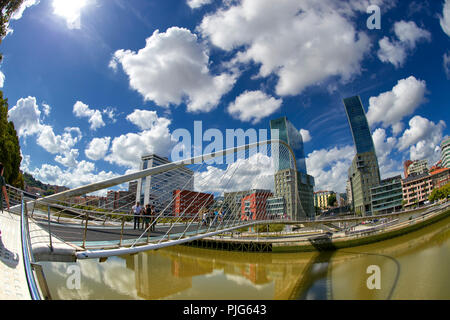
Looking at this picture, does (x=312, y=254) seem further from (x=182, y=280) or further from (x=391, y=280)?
(x=182, y=280)

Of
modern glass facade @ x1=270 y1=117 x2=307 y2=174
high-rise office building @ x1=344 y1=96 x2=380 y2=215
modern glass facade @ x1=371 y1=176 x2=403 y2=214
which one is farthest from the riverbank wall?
modern glass facade @ x1=270 y1=117 x2=307 y2=174

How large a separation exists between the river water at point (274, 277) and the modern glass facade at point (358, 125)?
50.2m

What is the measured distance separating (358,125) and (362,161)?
40.3 feet

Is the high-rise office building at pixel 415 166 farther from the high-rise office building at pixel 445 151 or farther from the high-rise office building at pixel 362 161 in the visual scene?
the high-rise office building at pixel 362 161

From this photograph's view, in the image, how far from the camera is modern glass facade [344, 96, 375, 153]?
59375mm

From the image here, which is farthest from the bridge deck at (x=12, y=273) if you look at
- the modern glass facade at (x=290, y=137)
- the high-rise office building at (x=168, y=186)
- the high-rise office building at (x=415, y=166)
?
the high-rise office building at (x=415, y=166)

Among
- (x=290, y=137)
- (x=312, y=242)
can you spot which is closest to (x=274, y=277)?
(x=312, y=242)

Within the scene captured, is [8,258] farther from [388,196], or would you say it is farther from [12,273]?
[388,196]

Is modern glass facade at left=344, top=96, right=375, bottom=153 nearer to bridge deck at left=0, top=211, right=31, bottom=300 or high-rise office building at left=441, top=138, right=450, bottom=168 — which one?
high-rise office building at left=441, top=138, right=450, bottom=168

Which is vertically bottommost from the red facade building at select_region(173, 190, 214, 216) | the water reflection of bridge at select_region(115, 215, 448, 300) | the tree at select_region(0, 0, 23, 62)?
the water reflection of bridge at select_region(115, 215, 448, 300)

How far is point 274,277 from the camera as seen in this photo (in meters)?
11.4
